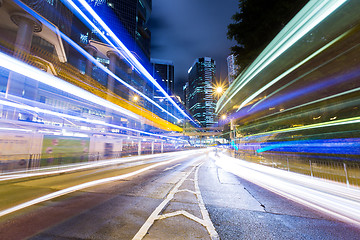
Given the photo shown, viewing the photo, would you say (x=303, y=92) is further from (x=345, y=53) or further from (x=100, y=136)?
(x=100, y=136)

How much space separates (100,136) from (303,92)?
821 inches

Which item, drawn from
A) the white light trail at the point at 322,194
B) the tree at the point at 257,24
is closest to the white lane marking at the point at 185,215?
the white light trail at the point at 322,194

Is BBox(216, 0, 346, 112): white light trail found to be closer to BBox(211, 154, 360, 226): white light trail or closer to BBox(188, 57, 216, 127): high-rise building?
BBox(211, 154, 360, 226): white light trail

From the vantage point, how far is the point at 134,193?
587 centimetres

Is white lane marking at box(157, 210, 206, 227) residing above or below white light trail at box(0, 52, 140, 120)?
below

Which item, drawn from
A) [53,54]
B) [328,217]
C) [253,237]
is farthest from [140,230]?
[53,54]

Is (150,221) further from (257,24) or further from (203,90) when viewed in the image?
(203,90)

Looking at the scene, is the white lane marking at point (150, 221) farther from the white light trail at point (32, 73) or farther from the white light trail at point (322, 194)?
the white light trail at point (32, 73)

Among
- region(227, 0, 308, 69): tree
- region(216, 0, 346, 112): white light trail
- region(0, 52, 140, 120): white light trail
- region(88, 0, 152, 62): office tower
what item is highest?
region(88, 0, 152, 62): office tower

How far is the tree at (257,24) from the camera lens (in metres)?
13.4

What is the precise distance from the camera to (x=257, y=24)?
1571 cm

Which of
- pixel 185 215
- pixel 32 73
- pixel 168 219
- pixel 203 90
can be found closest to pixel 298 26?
pixel 185 215

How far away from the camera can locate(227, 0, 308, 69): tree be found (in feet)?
43.8

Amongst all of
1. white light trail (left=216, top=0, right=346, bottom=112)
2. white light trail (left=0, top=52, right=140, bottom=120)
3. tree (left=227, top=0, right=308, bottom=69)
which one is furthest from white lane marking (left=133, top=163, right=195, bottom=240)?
tree (left=227, top=0, right=308, bottom=69)
